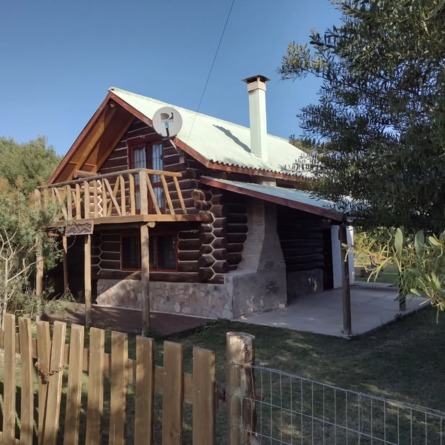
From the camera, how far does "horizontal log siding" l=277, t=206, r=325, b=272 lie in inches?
521

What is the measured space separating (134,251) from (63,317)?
2.96 m

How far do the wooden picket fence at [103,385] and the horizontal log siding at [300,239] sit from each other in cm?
976

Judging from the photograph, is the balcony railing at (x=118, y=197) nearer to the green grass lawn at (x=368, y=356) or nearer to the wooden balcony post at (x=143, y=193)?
the wooden balcony post at (x=143, y=193)

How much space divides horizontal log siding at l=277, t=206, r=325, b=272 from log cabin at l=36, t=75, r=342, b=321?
3 cm

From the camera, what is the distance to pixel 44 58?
49.9 feet

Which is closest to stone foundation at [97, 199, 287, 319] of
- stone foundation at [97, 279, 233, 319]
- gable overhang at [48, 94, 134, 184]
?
stone foundation at [97, 279, 233, 319]

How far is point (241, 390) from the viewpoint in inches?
95.8

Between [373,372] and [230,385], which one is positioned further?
[373,372]

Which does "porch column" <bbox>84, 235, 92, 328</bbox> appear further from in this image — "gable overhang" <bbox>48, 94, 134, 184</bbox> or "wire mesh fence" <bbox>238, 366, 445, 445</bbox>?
"wire mesh fence" <bbox>238, 366, 445, 445</bbox>

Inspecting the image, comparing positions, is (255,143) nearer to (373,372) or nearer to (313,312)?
(313,312)

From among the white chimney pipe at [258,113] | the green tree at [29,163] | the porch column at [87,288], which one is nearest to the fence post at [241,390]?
the porch column at [87,288]

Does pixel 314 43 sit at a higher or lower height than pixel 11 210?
higher

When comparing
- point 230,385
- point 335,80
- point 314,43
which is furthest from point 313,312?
point 230,385

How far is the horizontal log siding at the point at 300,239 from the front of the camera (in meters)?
13.2
